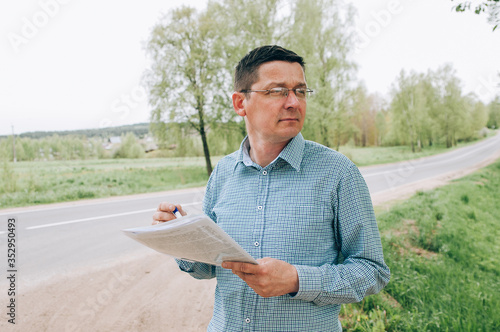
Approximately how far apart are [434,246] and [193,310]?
3.99 m

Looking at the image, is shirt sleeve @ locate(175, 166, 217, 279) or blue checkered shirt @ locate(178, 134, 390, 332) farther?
shirt sleeve @ locate(175, 166, 217, 279)

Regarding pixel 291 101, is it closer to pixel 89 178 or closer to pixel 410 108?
pixel 89 178

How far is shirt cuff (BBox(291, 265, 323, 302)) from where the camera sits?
3.69 feet

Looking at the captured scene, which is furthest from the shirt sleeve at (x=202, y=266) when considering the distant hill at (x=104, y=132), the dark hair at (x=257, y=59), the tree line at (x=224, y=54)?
the tree line at (x=224, y=54)

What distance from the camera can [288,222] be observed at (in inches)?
50.9

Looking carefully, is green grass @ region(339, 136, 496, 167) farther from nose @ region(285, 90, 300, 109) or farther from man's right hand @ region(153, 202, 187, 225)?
man's right hand @ region(153, 202, 187, 225)

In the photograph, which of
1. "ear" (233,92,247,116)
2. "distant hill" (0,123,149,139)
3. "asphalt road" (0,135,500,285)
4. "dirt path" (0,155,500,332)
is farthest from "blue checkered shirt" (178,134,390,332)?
"distant hill" (0,123,149,139)

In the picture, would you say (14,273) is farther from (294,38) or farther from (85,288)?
(294,38)

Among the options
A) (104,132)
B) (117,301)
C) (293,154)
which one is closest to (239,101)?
(293,154)

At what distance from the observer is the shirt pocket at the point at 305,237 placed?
126 cm

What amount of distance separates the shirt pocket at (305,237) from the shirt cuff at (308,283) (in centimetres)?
11

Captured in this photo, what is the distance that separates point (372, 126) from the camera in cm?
3600

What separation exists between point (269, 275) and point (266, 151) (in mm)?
662

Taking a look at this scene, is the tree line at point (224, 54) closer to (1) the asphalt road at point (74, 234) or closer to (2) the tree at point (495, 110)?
(2) the tree at point (495, 110)
